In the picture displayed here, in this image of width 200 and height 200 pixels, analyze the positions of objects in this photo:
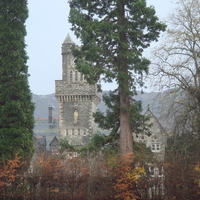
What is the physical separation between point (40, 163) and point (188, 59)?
997 cm

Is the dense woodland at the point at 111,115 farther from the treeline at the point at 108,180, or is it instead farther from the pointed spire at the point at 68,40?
the pointed spire at the point at 68,40

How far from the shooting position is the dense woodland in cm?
2020

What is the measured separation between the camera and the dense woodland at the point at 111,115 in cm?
2020

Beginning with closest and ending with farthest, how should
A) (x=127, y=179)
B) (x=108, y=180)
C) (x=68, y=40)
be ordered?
(x=127, y=179) → (x=108, y=180) → (x=68, y=40)

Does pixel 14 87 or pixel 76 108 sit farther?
pixel 76 108

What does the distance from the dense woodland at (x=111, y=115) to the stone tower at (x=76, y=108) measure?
3694cm

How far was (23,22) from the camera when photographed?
78.8ft

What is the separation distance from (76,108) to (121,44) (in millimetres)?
40967

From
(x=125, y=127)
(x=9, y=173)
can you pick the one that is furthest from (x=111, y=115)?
(x=9, y=173)

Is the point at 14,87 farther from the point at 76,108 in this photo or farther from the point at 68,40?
the point at 68,40

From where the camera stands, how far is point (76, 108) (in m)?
63.0

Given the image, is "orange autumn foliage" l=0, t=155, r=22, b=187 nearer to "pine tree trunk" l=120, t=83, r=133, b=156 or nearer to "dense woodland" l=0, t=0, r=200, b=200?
"dense woodland" l=0, t=0, r=200, b=200

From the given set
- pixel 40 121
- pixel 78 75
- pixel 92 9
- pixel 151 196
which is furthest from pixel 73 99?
pixel 151 196

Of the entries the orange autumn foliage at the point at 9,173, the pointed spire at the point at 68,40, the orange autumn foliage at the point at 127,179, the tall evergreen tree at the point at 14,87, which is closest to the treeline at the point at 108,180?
the orange autumn foliage at the point at 127,179
